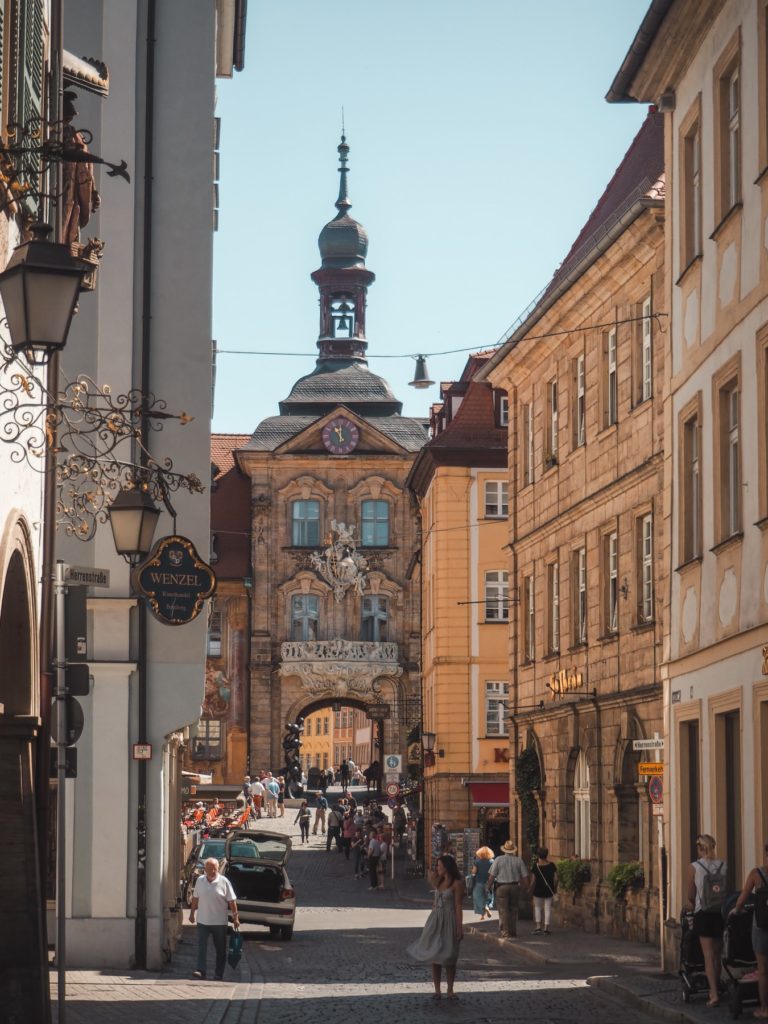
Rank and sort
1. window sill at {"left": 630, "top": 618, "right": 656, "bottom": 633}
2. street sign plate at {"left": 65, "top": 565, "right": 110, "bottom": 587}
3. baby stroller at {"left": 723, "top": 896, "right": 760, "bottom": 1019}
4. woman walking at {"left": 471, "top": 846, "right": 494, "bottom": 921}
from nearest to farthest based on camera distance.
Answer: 1. street sign plate at {"left": 65, "top": 565, "right": 110, "bottom": 587}
2. baby stroller at {"left": 723, "top": 896, "right": 760, "bottom": 1019}
3. window sill at {"left": 630, "top": 618, "right": 656, "bottom": 633}
4. woman walking at {"left": 471, "top": 846, "right": 494, "bottom": 921}

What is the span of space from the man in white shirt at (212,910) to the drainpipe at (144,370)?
1.00 meters

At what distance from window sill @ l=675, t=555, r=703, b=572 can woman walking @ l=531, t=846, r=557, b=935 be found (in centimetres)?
982

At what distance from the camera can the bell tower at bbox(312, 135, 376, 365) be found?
89.6m

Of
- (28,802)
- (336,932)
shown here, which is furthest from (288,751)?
(28,802)

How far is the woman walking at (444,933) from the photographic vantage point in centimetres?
2055

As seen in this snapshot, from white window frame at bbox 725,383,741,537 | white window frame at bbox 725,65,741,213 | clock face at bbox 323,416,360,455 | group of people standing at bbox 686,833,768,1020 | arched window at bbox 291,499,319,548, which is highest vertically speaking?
clock face at bbox 323,416,360,455

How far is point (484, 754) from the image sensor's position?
55.1 m

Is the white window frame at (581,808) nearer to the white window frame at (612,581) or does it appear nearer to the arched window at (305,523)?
the white window frame at (612,581)

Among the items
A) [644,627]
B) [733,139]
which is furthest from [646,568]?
[733,139]

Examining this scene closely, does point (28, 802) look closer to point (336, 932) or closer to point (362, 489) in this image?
point (336, 932)

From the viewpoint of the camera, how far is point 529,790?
129ft

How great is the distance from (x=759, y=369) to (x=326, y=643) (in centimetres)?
6488

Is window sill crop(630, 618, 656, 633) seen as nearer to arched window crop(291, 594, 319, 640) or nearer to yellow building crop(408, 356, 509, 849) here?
yellow building crop(408, 356, 509, 849)

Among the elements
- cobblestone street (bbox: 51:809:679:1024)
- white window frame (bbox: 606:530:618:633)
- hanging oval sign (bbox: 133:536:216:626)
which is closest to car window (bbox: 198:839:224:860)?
cobblestone street (bbox: 51:809:679:1024)
